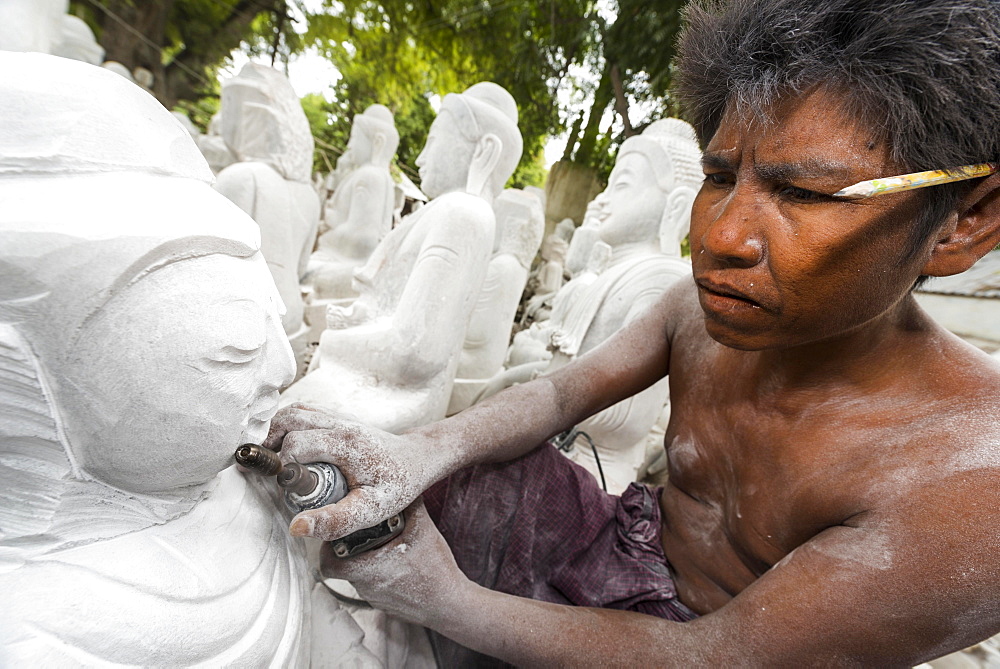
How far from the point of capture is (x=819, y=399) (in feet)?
3.11

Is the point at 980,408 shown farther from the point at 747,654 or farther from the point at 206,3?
the point at 206,3

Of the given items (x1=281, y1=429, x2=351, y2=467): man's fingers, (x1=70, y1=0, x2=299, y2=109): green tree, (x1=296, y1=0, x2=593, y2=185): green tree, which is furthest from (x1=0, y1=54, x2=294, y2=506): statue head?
(x1=70, y1=0, x2=299, y2=109): green tree

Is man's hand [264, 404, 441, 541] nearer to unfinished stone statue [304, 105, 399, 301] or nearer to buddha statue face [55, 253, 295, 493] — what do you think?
buddha statue face [55, 253, 295, 493]

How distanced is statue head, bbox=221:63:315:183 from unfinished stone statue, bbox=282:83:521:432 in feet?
4.25

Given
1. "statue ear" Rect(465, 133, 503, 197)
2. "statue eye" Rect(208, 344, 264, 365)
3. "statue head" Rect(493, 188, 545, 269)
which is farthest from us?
"statue head" Rect(493, 188, 545, 269)

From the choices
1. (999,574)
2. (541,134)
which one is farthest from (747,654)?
(541,134)

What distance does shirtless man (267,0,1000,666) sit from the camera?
66cm

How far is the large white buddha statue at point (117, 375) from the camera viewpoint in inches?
21.0

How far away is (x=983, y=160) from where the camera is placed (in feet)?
2.23

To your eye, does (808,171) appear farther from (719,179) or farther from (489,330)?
(489,330)

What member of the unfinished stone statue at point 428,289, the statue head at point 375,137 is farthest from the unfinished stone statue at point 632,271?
the statue head at point 375,137

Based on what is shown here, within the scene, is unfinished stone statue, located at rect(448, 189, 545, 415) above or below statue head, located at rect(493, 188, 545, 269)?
below

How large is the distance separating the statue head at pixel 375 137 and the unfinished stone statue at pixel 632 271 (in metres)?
3.03

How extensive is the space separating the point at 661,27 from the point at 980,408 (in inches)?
272
